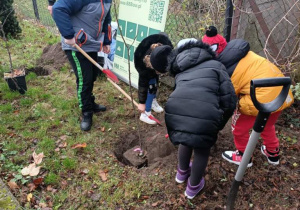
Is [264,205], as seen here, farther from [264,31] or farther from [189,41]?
[264,31]

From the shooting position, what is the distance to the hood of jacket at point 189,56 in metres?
2.05

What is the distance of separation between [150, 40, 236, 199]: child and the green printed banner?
1490 millimetres

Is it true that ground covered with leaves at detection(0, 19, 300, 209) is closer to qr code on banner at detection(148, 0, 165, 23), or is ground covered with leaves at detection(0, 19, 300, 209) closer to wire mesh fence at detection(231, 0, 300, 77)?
wire mesh fence at detection(231, 0, 300, 77)

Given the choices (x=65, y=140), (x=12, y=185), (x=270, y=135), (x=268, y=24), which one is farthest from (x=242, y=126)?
(x=12, y=185)

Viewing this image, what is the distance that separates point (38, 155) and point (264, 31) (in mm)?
3334

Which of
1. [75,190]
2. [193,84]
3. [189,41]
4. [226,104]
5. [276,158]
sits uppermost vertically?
[189,41]

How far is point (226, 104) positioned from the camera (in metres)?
2.03

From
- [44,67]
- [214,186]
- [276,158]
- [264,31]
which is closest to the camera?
[214,186]

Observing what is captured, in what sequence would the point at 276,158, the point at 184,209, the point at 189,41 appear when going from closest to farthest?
the point at 189,41, the point at 184,209, the point at 276,158

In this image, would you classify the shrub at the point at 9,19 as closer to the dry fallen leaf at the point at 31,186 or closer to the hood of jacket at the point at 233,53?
the dry fallen leaf at the point at 31,186

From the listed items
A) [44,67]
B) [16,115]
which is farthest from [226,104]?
[44,67]

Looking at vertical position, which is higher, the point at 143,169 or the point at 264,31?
the point at 264,31

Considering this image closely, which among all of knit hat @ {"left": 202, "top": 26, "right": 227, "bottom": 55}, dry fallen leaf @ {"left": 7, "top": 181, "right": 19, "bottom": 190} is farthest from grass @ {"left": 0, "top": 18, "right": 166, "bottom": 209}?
knit hat @ {"left": 202, "top": 26, "right": 227, "bottom": 55}

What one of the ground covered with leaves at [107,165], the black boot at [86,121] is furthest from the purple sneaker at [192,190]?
the black boot at [86,121]
